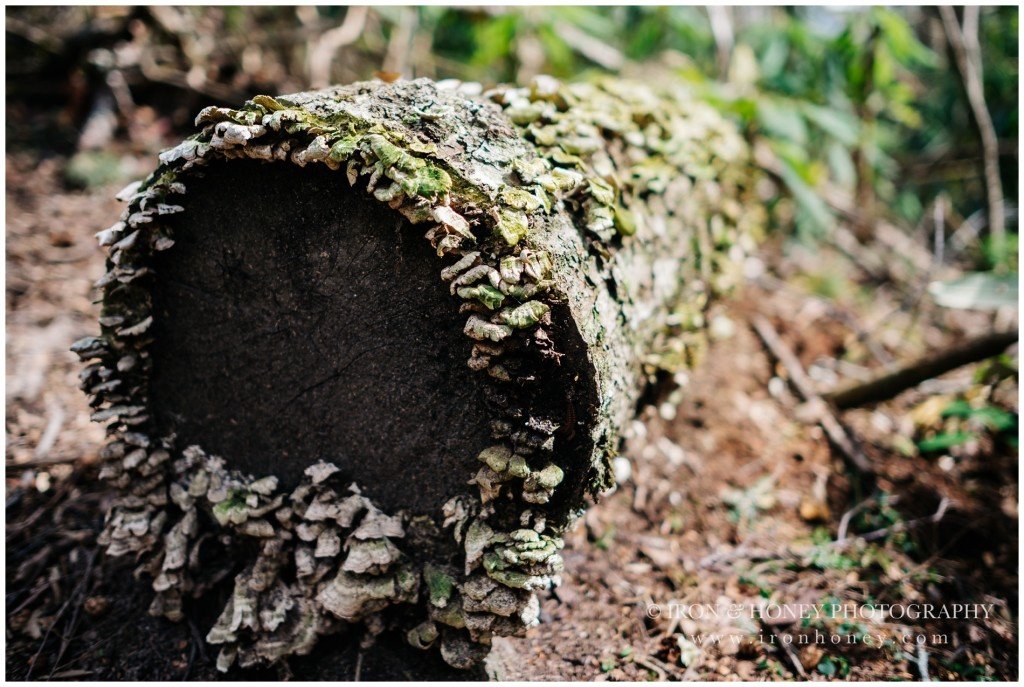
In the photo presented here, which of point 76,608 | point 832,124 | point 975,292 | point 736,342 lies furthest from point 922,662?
point 832,124

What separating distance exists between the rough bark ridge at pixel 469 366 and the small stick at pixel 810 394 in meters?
1.49

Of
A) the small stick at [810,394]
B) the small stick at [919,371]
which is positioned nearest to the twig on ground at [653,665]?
the small stick at [810,394]

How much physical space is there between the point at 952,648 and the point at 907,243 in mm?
4236

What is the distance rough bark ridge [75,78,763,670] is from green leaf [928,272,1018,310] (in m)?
1.75

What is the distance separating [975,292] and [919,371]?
437mm

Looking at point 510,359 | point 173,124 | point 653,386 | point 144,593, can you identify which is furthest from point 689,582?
point 173,124

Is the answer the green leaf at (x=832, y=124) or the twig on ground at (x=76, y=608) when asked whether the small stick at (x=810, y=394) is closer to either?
the green leaf at (x=832, y=124)

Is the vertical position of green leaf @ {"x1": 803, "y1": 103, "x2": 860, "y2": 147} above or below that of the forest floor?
above

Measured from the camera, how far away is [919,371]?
3033mm

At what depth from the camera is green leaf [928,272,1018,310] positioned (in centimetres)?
289

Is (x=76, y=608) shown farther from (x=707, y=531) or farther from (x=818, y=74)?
(x=818, y=74)

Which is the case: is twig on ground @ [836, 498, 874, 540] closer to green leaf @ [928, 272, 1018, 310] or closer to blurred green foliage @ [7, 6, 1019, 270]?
green leaf @ [928, 272, 1018, 310]

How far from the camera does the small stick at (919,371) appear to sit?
2850mm

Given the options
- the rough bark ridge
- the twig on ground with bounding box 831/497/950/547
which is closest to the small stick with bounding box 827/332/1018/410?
the twig on ground with bounding box 831/497/950/547
